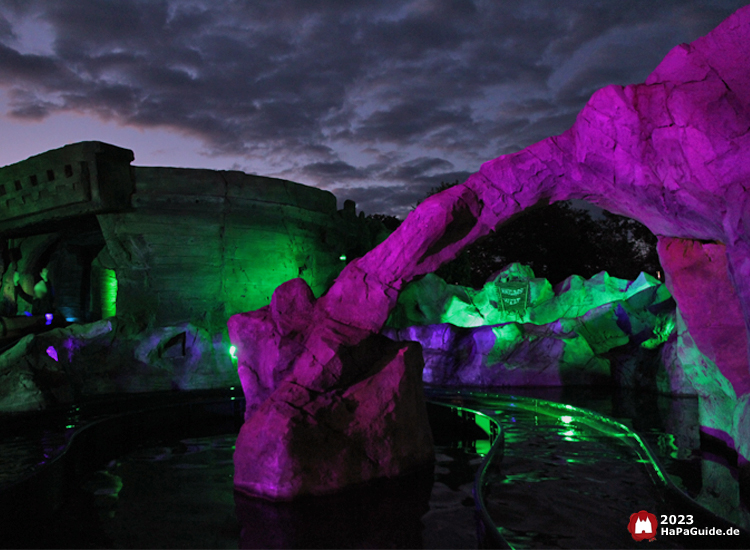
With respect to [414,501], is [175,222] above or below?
above

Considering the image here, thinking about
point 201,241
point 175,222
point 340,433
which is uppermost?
point 175,222

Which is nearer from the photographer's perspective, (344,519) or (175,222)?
(344,519)

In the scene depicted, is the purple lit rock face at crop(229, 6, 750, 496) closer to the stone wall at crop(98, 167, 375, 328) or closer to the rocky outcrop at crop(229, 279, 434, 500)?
the rocky outcrop at crop(229, 279, 434, 500)

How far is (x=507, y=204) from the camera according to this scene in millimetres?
5973

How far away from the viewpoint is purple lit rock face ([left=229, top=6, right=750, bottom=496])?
414 cm

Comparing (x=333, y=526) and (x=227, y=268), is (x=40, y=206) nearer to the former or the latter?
(x=227, y=268)

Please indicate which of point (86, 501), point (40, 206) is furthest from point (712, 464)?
point (40, 206)

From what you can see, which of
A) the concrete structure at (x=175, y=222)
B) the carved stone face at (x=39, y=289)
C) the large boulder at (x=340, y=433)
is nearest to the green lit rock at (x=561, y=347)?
the concrete structure at (x=175, y=222)

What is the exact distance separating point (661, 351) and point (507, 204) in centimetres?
831

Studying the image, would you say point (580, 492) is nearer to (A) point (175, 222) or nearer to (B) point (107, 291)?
(A) point (175, 222)

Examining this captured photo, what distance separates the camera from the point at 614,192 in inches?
221

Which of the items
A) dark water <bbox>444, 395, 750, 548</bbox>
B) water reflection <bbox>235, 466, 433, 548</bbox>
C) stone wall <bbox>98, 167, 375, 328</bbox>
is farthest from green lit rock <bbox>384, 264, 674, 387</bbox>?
water reflection <bbox>235, 466, 433, 548</bbox>

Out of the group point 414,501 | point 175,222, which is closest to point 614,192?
point 414,501

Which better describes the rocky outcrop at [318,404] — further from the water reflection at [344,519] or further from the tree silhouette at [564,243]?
the tree silhouette at [564,243]
